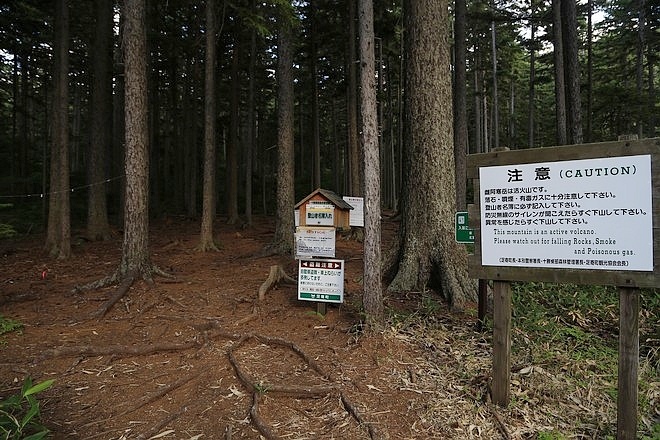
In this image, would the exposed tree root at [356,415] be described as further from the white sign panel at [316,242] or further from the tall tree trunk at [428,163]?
the tall tree trunk at [428,163]

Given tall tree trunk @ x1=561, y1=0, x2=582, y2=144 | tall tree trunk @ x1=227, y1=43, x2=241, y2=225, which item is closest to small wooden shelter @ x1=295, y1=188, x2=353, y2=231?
tall tree trunk @ x1=561, y1=0, x2=582, y2=144

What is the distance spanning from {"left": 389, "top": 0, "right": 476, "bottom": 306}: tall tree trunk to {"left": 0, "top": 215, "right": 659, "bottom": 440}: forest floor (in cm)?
58

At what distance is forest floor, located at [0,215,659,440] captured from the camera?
11.5 feet

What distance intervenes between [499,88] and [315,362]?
2894cm

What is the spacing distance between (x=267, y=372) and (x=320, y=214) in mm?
2493

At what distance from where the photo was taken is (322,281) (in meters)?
5.79

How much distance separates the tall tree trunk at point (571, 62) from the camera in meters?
10.0

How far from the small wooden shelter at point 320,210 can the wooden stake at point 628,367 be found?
3.75 m

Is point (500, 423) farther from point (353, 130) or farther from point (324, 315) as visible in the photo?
point (353, 130)

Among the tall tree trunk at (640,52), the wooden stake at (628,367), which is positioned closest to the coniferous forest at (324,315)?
the wooden stake at (628,367)

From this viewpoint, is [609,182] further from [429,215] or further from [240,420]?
[240,420]

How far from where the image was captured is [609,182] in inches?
125

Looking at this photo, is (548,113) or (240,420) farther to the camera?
(548,113)

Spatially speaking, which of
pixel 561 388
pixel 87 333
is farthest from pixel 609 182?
pixel 87 333
